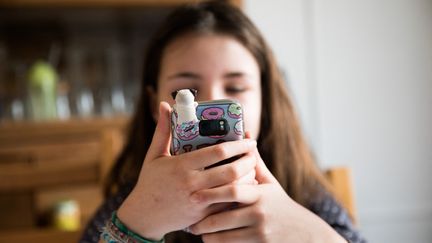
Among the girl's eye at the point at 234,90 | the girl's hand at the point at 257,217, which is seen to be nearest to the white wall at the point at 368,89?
the girl's eye at the point at 234,90

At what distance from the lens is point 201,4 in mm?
565

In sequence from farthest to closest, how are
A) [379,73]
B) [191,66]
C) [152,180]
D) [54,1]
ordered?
1. [379,73]
2. [54,1]
3. [191,66]
4. [152,180]

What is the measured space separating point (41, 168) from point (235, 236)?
59 centimetres

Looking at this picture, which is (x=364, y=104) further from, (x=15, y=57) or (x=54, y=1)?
(x=15, y=57)

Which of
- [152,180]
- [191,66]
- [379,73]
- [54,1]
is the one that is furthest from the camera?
[379,73]

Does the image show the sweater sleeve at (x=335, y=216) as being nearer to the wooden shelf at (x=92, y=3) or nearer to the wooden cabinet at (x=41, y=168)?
the wooden cabinet at (x=41, y=168)

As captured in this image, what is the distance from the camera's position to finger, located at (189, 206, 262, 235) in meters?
0.32

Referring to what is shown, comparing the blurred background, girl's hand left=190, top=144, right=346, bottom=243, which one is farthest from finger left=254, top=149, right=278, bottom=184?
the blurred background

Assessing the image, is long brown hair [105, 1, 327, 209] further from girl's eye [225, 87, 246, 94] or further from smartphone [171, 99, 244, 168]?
smartphone [171, 99, 244, 168]

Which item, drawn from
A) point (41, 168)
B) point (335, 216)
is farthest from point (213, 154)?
point (41, 168)

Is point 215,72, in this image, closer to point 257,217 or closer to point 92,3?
point 257,217

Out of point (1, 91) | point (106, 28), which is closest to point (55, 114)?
point (1, 91)

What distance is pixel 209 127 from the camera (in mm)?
300

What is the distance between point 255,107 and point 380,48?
74 cm
